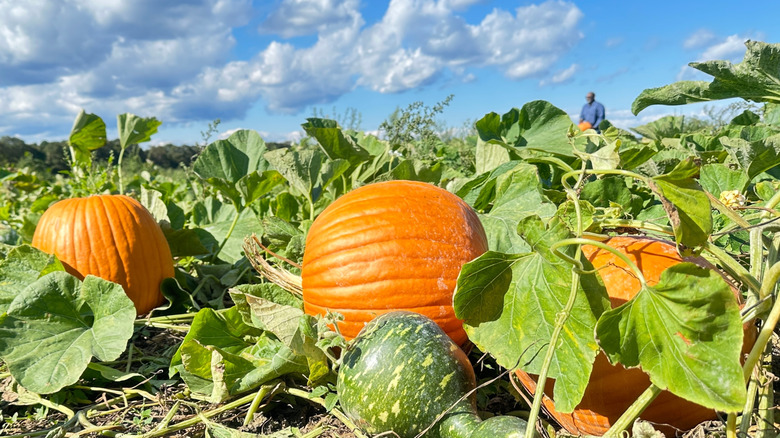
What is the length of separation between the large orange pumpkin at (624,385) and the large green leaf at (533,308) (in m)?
0.16

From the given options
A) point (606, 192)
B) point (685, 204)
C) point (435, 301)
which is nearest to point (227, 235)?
point (435, 301)

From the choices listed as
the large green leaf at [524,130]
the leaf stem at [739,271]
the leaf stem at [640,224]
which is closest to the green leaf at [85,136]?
Answer: the large green leaf at [524,130]

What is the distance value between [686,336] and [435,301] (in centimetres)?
87

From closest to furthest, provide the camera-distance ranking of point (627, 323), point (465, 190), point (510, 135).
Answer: point (627, 323) → point (465, 190) → point (510, 135)

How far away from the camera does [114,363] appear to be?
222 centimetres

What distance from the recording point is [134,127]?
3385mm

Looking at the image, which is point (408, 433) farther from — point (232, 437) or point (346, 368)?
point (232, 437)

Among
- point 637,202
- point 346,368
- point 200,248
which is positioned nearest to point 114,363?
point 200,248

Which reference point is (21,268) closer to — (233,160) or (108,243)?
(108,243)

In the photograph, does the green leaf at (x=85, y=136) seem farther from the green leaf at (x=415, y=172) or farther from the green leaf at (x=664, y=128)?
the green leaf at (x=664, y=128)

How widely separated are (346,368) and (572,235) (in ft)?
2.23

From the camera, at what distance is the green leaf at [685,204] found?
103 cm

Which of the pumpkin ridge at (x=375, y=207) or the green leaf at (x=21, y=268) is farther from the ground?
the pumpkin ridge at (x=375, y=207)

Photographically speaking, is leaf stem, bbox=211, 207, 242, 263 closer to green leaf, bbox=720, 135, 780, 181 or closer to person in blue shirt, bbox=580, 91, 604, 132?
green leaf, bbox=720, 135, 780, 181
